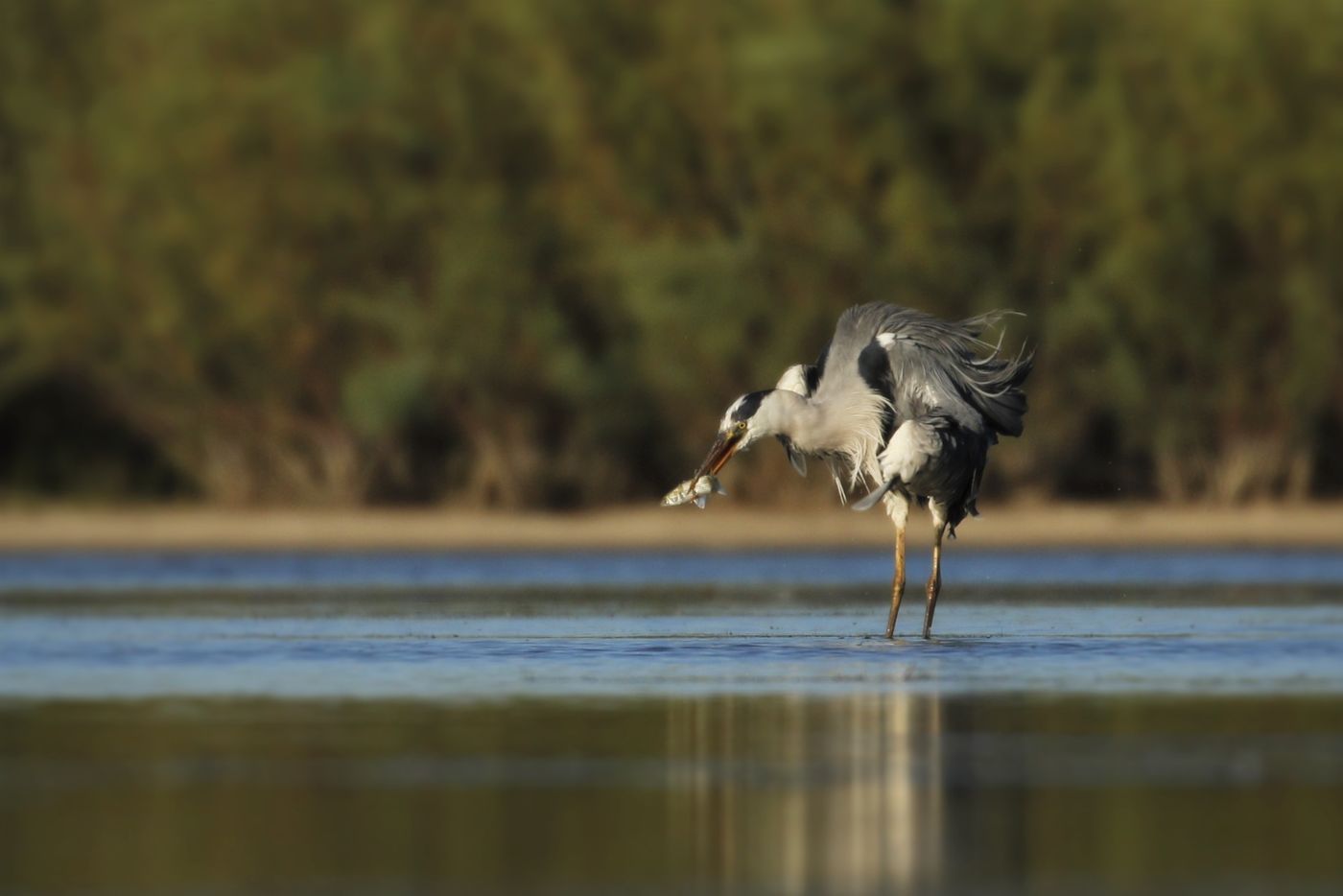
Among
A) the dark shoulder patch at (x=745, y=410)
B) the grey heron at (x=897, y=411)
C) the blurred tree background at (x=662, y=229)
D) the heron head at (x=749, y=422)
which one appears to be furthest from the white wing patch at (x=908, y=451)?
the blurred tree background at (x=662, y=229)

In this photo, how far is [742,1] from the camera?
30750 mm

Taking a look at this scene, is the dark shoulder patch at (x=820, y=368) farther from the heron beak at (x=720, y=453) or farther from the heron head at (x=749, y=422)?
the heron beak at (x=720, y=453)

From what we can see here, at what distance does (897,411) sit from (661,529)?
609 inches

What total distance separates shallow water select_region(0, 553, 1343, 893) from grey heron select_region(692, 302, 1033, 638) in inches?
32.5

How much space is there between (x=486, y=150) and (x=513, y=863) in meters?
26.0

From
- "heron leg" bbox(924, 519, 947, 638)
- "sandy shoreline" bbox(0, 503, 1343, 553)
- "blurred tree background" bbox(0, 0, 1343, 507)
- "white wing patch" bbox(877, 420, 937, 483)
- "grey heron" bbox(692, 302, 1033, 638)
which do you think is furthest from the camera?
"blurred tree background" bbox(0, 0, 1343, 507)

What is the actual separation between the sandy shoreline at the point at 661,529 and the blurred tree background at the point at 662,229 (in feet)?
2.82

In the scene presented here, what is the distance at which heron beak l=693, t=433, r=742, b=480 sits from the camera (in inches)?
578

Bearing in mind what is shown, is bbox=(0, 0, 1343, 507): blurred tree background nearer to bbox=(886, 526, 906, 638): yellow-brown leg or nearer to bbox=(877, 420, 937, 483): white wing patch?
bbox=(886, 526, 906, 638): yellow-brown leg

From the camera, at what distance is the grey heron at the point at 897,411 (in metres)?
14.5

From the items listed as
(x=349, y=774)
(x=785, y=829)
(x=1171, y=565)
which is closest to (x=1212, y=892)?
(x=785, y=829)

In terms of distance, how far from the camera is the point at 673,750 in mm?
9125

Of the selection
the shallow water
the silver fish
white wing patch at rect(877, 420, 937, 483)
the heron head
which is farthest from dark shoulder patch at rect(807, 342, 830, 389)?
the shallow water

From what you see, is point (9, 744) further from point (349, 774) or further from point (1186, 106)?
point (1186, 106)
